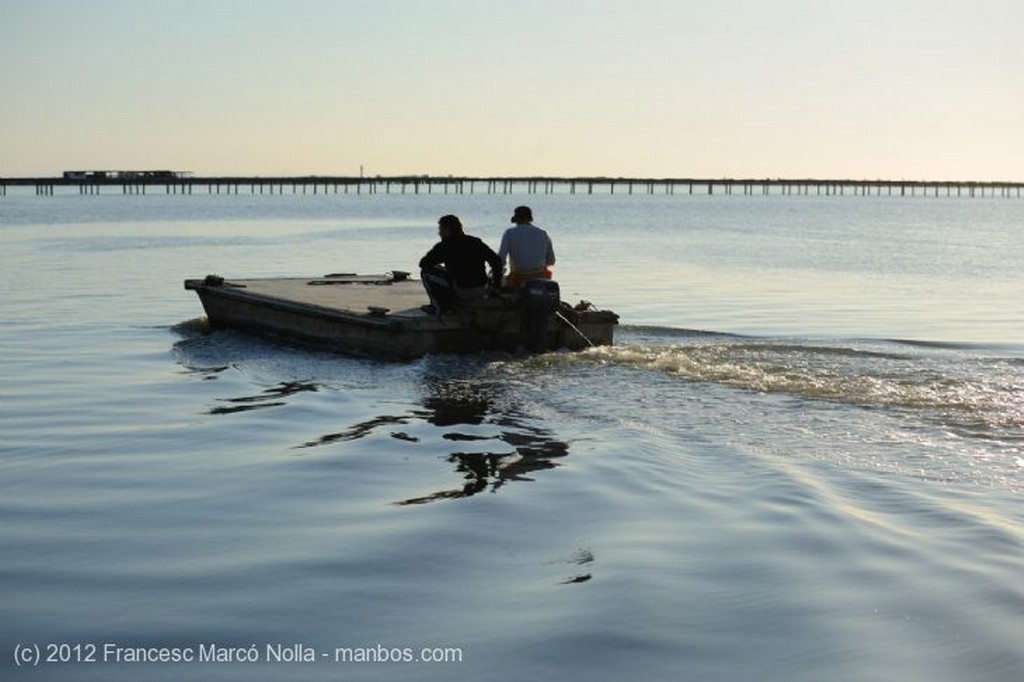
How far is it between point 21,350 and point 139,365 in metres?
2.49

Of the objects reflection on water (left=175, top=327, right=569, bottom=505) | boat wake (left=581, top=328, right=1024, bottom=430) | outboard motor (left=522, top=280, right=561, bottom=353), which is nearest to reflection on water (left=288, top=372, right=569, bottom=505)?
reflection on water (left=175, top=327, right=569, bottom=505)

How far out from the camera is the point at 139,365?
16672 millimetres

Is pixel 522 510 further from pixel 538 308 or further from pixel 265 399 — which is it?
pixel 538 308

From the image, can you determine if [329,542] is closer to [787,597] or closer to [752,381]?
[787,597]

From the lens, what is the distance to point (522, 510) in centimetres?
875

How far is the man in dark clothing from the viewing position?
15.5 metres

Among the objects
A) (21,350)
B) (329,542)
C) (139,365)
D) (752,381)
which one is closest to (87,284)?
(21,350)

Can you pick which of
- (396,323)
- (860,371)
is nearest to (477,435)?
(396,323)

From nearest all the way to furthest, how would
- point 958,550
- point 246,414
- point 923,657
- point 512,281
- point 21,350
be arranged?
point 923,657, point 958,550, point 246,414, point 512,281, point 21,350

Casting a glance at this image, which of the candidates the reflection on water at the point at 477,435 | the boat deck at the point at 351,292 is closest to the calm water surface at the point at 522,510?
the reflection on water at the point at 477,435

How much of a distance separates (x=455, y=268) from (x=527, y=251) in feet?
2.82

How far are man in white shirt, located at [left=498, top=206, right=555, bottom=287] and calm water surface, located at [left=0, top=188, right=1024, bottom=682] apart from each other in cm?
101

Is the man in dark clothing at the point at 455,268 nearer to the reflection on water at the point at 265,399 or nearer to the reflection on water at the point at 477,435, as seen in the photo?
the reflection on water at the point at 477,435

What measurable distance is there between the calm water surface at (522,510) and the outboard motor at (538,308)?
0.28 metres
